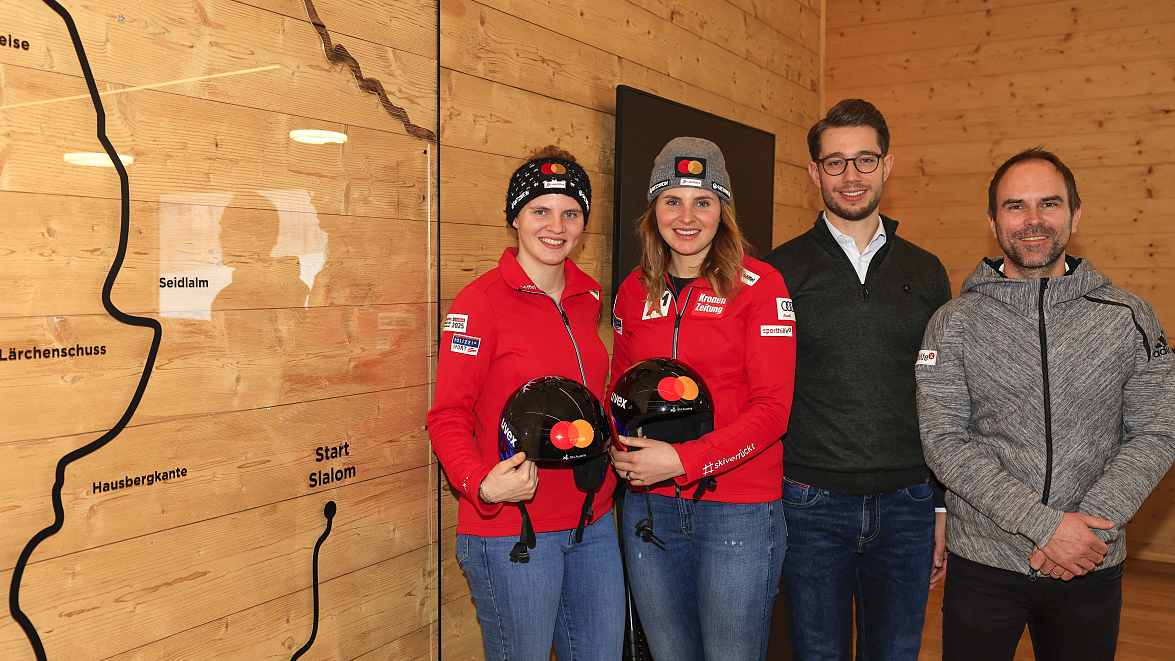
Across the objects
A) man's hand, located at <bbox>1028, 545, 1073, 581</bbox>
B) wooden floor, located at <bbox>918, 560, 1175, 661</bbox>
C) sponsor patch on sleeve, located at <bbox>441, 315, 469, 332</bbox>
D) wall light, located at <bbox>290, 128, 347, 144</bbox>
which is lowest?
wooden floor, located at <bbox>918, 560, 1175, 661</bbox>

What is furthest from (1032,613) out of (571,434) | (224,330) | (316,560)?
(224,330)

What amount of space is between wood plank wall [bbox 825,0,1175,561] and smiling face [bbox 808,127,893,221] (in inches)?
132

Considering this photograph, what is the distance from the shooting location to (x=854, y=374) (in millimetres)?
1884

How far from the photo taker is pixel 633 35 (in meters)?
2.96

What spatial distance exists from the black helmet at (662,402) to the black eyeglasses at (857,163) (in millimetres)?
701

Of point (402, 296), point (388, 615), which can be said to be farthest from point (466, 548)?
point (402, 296)

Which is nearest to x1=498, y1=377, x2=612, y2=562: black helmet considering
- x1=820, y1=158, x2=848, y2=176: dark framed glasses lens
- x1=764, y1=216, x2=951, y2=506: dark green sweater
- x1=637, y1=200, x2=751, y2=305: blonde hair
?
x1=637, y1=200, x2=751, y2=305: blonde hair

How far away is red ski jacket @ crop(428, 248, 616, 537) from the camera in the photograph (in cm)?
160

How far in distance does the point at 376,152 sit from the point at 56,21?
73cm

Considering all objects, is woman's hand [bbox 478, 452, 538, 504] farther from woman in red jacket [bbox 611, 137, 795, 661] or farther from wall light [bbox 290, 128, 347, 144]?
wall light [bbox 290, 128, 347, 144]

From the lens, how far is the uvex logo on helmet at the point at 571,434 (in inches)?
60.0

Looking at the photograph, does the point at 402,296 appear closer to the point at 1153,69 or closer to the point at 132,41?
the point at 132,41

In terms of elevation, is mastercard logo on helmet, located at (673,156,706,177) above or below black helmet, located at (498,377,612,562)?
above

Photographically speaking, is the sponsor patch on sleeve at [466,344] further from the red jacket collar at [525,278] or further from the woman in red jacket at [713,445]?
the woman in red jacket at [713,445]
